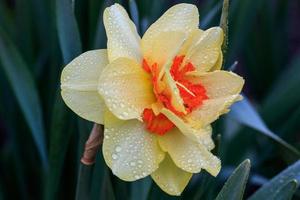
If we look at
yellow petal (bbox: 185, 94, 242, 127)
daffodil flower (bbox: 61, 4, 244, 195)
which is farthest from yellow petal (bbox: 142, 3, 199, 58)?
yellow petal (bbox: 185, 94, 242, 127)

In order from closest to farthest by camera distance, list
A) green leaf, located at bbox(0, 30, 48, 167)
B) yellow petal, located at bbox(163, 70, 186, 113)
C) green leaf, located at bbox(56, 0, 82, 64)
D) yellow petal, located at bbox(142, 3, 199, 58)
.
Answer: yellow petal, located at bbox(163, 70, 186, 113) < yellow petal, located at bbox(142, 3, 199, 58) < green leaf, located at bbox(56, 0, 82, 64) < green leaf, located at bbox(0, 30, 48, 167)

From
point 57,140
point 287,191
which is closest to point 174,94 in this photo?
point 287,191

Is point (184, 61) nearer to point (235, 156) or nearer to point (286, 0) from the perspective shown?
point (235, 156)

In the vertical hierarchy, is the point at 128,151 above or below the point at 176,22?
below

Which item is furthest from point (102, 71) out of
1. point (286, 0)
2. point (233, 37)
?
point (286, 0)

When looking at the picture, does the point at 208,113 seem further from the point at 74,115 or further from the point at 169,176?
the point at 74,115

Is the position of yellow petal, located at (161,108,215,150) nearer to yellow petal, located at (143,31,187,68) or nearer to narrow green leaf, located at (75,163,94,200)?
yellow petal, located at (143,31,187,68)
